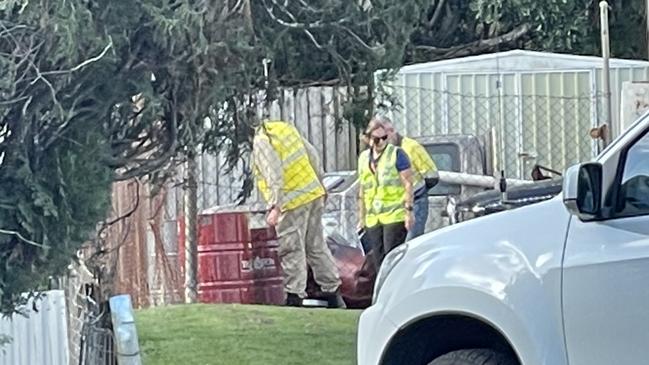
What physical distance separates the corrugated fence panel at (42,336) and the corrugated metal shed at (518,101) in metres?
7.40

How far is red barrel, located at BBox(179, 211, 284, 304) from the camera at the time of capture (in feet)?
42.1

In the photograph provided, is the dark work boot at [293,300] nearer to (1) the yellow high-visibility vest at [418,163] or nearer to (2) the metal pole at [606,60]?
(1) the yellow high-visibility vest at [418,163]

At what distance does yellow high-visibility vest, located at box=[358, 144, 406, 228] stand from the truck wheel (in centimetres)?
625

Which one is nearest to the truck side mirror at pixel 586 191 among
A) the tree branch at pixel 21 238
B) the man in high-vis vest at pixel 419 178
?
the tree branch at pixel 21 238

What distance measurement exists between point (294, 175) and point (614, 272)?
7311 mm

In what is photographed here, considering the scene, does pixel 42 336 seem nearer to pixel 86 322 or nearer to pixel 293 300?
pixel 86 322

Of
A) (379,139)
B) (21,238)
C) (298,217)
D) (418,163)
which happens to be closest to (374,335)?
(21,238)

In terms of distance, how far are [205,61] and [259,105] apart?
3.81ft

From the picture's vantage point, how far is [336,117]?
330 inches

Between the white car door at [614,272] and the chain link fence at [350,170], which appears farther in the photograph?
the chain link fence at [350,170]

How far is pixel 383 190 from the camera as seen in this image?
12.6 m

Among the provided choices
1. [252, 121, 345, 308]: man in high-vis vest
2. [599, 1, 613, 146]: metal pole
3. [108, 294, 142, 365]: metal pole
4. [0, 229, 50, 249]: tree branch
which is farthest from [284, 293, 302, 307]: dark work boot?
[0, 229, 50, 249]: tree branch

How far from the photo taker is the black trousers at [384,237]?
12.5 meters

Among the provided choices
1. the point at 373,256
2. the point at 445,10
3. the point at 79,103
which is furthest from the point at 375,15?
the point at 445,10
